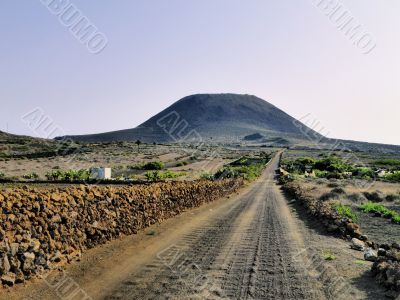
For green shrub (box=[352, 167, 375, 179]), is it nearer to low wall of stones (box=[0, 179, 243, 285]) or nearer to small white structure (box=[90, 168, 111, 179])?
small white structure (box=[90, 168, 111, 179])

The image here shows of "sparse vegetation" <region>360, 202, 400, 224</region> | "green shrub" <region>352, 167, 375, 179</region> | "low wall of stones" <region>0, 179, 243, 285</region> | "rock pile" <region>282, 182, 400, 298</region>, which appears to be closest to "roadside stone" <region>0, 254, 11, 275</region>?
"low wall of stones" <region>0, 179, 243, 285</region>

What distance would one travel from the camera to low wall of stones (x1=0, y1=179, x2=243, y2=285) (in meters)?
9.70

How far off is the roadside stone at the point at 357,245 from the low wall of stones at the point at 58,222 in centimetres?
786

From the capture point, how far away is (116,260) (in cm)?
1235

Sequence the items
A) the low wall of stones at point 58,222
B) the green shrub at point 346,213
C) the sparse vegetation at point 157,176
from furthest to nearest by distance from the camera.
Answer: the sparse vegetation at point 157,176 → the green shrub at point 346,213 → the low wall of stones at point 58,222

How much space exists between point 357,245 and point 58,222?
9720 millimetres

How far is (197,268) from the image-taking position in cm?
1159

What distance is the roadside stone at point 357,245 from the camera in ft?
48.9

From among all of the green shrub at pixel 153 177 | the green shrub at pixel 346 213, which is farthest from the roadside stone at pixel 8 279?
the green shrub at pixel 153 177

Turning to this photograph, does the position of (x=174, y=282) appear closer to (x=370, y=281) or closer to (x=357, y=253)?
(x=370, y=281)

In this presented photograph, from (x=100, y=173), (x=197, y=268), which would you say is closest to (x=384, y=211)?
(x=197, y=268)

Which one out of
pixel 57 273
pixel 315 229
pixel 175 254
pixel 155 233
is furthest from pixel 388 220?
pixel 57 273

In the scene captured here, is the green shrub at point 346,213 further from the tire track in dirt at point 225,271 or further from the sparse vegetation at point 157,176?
the sparse vegetation at point 157,176

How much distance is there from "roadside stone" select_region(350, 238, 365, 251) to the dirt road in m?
1.73
